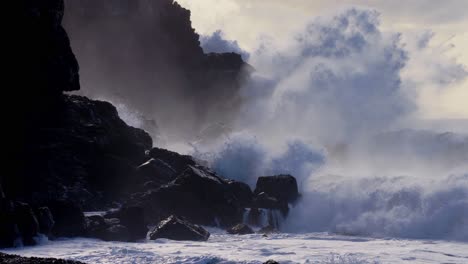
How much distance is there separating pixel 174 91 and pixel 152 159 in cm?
4958

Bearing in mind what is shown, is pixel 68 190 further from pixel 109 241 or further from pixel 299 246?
pixel 299 246

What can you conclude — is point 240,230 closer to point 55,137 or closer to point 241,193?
Result: point 241,193

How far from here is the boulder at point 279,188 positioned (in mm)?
40287

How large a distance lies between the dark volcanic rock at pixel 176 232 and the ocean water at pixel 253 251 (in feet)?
2.19

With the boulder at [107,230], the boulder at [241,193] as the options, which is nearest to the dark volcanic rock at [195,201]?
the boulder at [241,193]

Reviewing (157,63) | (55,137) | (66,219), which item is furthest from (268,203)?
(157,63)

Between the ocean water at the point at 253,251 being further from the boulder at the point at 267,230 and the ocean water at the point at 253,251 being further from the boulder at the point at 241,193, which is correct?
the boulder at the point at 241,193

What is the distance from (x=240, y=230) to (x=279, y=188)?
754cm

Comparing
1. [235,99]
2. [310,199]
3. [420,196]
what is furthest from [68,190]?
[235,99]

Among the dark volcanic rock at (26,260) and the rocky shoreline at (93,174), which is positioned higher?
the rocky shoreline at (93,174)

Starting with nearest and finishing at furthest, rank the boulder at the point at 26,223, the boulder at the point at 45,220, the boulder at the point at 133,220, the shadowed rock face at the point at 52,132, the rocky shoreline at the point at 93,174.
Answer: the boulder at the point at 26,223 < the boulder at the point at 45,220 < the boulder at the point at 133,220 < the rocky shoreline at the point at 93,174 < the shadowed rock face at the point at 52,132

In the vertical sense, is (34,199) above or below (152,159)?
below

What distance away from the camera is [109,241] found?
28.1 metres

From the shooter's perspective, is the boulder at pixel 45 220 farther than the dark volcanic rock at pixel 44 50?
No
